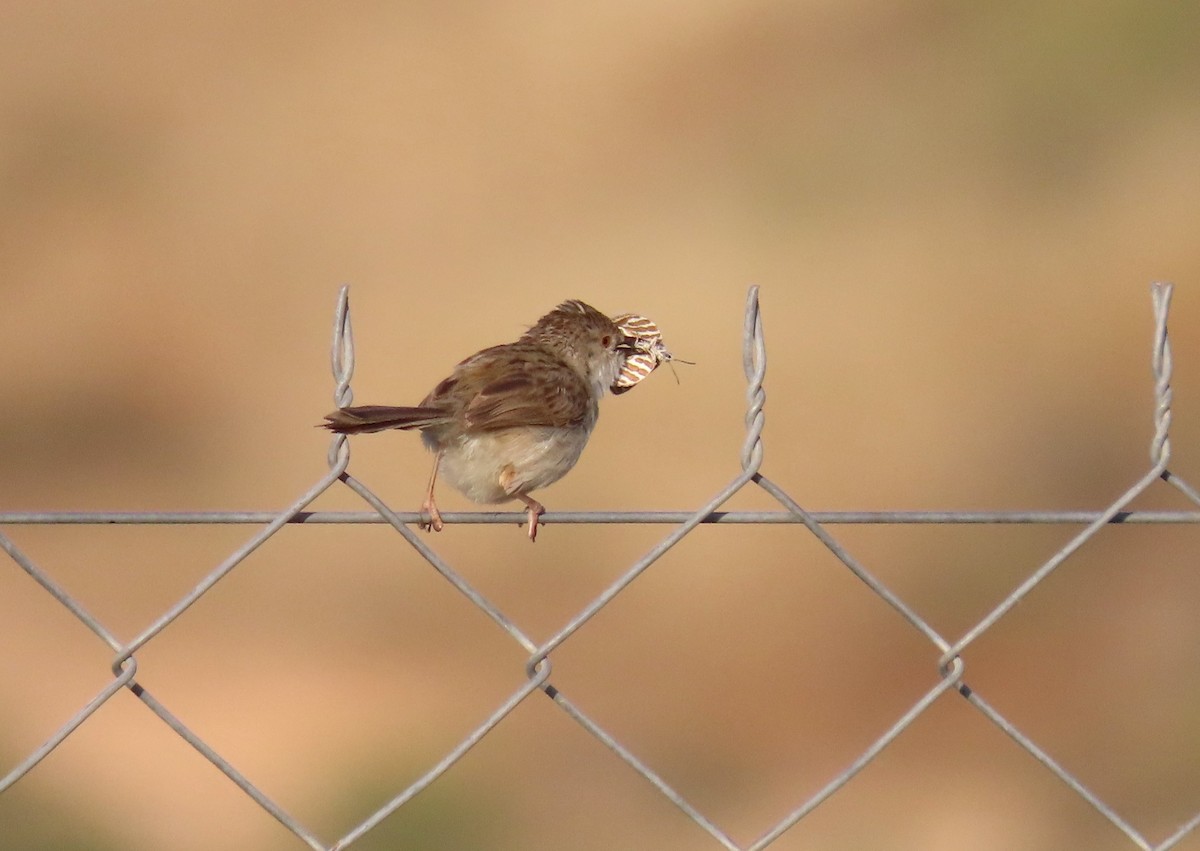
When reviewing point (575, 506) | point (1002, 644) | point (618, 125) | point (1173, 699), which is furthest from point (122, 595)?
point (618, 125)

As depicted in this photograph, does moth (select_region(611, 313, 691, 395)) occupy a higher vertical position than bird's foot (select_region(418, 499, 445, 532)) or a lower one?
higher

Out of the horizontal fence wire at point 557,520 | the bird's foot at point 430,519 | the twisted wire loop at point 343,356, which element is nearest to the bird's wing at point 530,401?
the bird's foot at point 430,519

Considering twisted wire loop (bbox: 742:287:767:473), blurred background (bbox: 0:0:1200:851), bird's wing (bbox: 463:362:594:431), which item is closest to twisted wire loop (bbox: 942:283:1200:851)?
twisted wire loop (bbox: 742:287:767:473)

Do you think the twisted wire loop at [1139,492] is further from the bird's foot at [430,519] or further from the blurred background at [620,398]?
the blurred background at [620,398]

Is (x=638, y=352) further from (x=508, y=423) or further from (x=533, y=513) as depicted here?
(x=533, y=513)

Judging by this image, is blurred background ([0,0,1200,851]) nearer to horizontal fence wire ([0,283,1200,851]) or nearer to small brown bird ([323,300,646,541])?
small brown bird ([323,300,646,541])

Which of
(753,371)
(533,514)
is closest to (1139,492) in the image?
(753,371)
